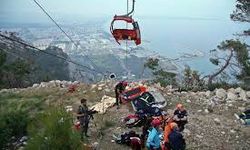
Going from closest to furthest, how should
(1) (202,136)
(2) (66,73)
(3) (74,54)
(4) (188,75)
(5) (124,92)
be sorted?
(1) (202,136) < (5) (124,92) < (4) (188,75) < (2) (66,73) < (3) (74,54)

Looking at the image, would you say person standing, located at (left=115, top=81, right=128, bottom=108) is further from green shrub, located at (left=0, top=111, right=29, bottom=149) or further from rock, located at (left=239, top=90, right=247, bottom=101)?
rock, located at (left=239, top=90, right=247, bottom=101)

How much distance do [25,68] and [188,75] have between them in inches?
540

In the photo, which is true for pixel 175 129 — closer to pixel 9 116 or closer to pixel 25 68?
pixel 9 116

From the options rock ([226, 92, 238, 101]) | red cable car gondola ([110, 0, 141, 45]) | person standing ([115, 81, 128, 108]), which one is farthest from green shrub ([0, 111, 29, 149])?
rock ([226, 92, 238, 101])

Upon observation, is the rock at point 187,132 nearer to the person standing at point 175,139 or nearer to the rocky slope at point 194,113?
the rocky slope at point 194,113

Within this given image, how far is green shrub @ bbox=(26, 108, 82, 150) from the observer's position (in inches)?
337

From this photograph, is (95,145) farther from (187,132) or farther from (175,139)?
(175,139)

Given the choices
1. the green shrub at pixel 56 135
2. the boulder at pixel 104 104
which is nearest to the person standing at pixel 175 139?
the green shrub at pixel 56 135

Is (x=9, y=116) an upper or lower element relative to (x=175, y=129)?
lower

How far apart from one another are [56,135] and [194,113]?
961 centimetres

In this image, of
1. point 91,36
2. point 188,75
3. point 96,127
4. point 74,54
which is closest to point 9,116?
point 96,127

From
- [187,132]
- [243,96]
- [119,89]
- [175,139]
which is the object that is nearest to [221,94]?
[243,96]

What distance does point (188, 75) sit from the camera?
34344 mm

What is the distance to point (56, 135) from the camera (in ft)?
28.2
